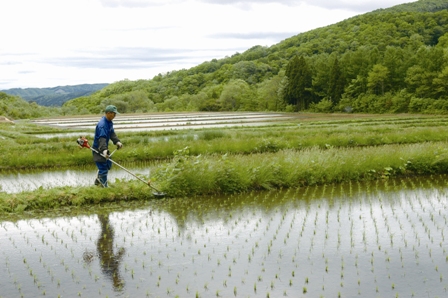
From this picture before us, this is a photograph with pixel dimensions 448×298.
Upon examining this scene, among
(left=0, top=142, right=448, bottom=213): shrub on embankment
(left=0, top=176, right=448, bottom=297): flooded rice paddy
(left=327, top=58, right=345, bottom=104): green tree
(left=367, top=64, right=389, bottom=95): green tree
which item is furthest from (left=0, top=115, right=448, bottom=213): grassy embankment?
(left=327, top=58, right=345, bottom=104): green tree

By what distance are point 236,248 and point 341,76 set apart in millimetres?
52708

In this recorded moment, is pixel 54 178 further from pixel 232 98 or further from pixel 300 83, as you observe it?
pixel 232 98

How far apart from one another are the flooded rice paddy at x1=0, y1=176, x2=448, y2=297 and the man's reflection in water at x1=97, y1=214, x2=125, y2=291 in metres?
0.01

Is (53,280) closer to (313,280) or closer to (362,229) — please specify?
(313,280)

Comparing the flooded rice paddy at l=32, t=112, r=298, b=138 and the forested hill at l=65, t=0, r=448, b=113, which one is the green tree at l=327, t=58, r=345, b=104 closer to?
the forested hill at l=65, t=0, r=448, b=113

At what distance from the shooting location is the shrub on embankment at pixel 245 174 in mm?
10195

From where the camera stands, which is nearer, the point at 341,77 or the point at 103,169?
the point at 103,169

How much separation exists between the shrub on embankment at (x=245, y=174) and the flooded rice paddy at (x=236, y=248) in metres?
0.43

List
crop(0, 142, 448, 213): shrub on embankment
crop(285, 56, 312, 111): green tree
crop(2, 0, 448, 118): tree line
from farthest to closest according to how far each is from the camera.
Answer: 1. crop(285, 56, 312, 111): green tree
2. crop(2, 0, 448, 118): tree line
3. crop(0, 142, 448, 213): shrub on embankment

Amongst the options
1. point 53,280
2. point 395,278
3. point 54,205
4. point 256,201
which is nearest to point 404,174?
point 256,201

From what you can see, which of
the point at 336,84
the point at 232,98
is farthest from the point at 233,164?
the point at 232,98

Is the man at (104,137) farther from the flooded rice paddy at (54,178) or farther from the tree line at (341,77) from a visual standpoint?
the tree line at (341,77)

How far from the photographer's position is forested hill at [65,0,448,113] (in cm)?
4841

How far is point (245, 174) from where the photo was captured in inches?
452
